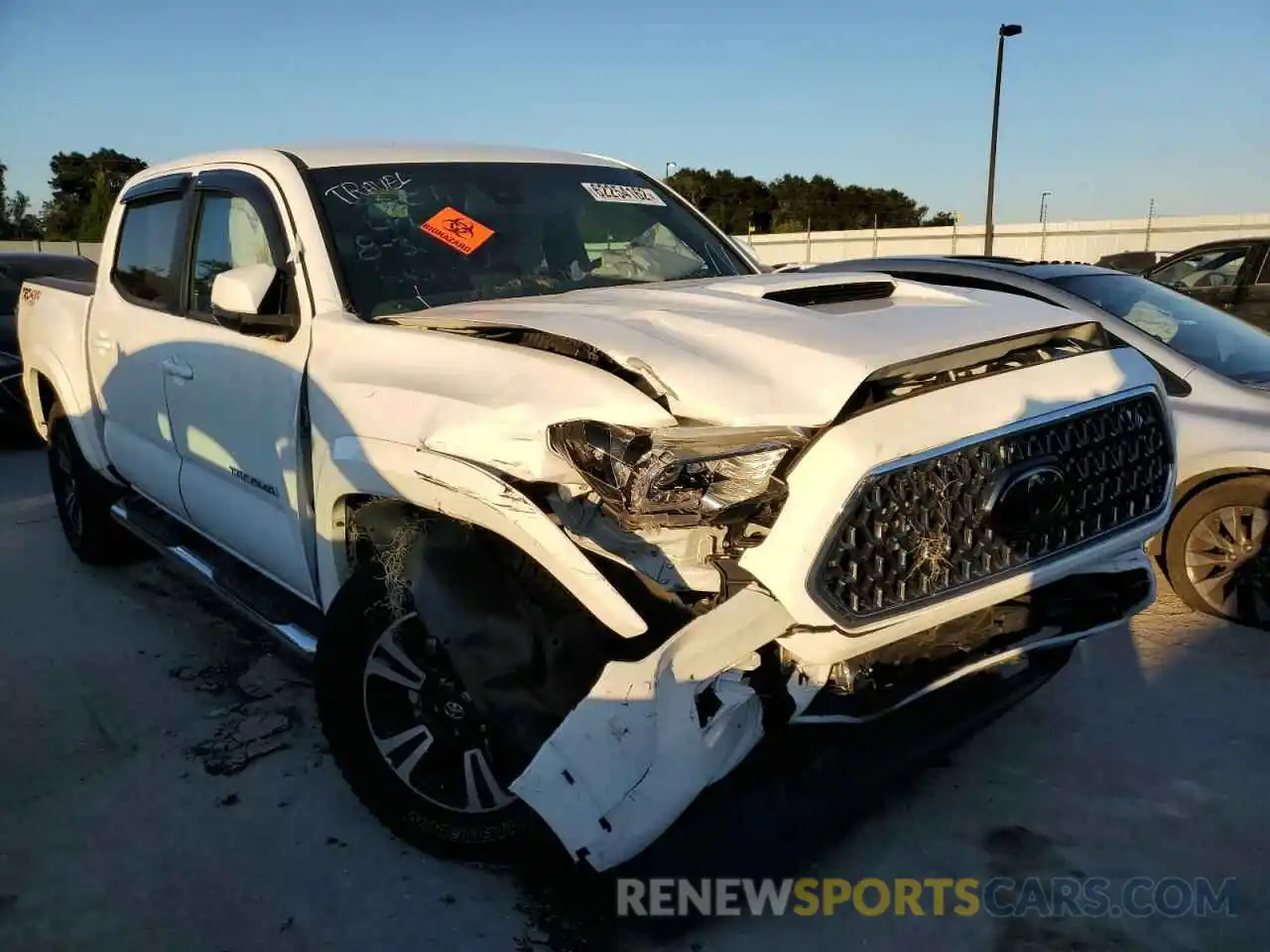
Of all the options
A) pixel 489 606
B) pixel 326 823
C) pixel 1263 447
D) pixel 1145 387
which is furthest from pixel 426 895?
pixel 1263 447

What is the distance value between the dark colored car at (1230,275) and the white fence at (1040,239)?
15060 mm

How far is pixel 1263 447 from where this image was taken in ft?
14.2

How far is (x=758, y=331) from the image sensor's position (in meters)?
2.42

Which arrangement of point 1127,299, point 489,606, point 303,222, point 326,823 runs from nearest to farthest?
point 489,606 < point 326,823 < point 303,222 < point 1127,299

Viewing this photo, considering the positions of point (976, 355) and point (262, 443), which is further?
point (262, 443)

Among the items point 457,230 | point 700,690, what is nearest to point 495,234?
point 457,230

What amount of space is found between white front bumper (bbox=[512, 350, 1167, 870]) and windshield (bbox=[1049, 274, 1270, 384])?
3425mm

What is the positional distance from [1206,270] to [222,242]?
9230mm

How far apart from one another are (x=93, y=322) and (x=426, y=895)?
140 inches

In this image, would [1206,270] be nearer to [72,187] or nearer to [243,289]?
[243,289]

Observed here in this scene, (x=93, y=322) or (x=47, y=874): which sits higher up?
(x=93, y=322)

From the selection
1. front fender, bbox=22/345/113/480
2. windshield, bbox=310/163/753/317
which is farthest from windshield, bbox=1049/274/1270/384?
front fender, bbox=22/345/113/480

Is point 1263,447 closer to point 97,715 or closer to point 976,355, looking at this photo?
point 976,355

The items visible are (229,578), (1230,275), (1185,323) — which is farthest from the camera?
(1230,275)
